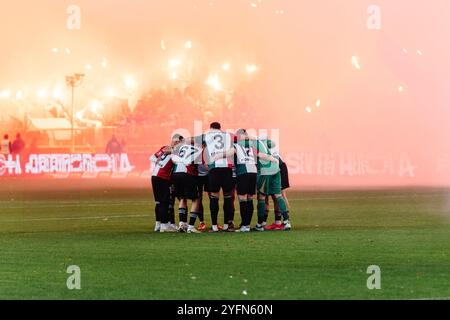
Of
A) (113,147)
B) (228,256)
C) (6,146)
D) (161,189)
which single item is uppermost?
(6,146)

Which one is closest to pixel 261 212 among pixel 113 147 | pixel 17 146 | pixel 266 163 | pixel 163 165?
pixel 266 163

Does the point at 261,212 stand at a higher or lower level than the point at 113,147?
lower

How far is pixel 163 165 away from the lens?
22.0m

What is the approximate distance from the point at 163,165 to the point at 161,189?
46cm

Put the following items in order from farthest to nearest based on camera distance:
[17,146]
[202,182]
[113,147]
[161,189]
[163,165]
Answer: [113,147] < [17,146] < [202,182] < [161,189] < [163,165]

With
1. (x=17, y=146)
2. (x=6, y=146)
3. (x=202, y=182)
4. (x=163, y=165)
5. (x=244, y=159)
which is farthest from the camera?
(x=17, y=146)

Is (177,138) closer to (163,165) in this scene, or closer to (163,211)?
(163,165)

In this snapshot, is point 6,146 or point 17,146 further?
point 17,146

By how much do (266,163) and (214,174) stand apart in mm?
1127

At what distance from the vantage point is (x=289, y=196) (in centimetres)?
3603

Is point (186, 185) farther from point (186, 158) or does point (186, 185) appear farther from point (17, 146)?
point (17, 146)

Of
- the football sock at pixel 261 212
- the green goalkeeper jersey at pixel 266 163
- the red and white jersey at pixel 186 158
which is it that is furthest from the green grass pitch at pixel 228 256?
the red and white jersey at pixel 186 158

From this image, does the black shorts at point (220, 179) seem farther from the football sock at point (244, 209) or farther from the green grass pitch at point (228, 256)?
the green grass pitch at point (228, 256)

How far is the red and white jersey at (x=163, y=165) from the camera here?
2197cm
